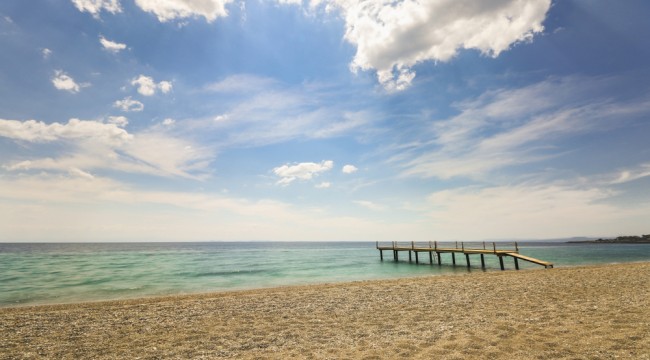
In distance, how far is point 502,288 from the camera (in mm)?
16922

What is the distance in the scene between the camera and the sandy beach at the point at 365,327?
8242 millimetres

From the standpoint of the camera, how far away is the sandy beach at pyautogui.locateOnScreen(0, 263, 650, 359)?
27.0 ft

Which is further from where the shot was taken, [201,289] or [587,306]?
[201,289]

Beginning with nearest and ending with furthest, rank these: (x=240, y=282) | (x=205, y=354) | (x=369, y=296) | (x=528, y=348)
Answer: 1. (x=528, y=348)
2. (x=205, y=354)
3. (x=369, y=296)
4. (x=240, y=282)

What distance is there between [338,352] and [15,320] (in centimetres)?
1389

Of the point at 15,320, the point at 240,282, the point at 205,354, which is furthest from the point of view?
the point at 240,282

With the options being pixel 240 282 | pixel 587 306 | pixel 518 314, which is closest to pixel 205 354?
pixel 518 314

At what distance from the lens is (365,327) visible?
34.8 ft

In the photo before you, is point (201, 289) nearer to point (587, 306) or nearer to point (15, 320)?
point (15, 320)

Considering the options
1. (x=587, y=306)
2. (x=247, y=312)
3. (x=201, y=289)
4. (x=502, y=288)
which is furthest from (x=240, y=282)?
(x=587, y=306)

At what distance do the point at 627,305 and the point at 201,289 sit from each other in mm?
26066

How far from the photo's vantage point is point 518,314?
11.2 m

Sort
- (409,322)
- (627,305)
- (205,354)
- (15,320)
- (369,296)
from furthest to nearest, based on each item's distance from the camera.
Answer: (369,296) → (15,320) → (627,305) → (409,322) → (205,354)

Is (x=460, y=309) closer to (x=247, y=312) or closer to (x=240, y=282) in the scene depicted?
(x=247, y=312)
